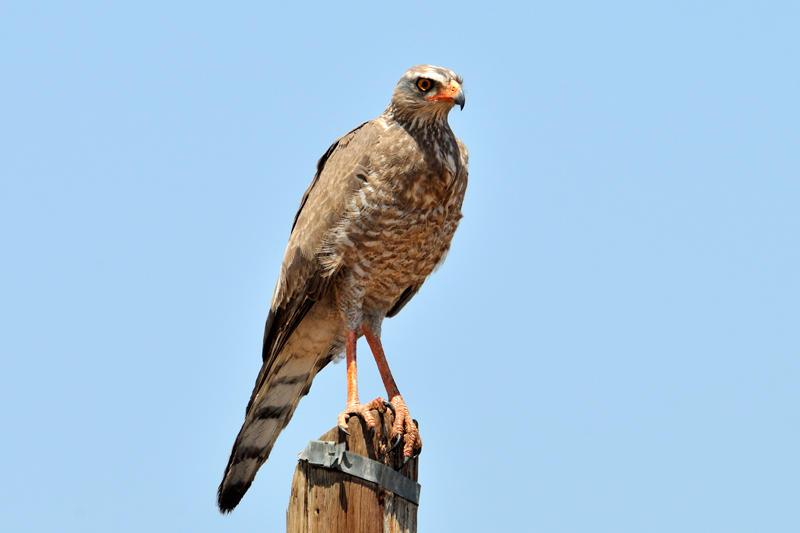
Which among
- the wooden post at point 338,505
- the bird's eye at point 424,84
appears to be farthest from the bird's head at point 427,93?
the wooden post at point 338,505

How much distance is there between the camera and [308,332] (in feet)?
19.9

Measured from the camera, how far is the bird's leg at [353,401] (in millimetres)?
4586

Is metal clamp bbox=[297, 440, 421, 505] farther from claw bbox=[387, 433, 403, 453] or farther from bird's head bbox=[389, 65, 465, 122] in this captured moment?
bird's head bbox=[389, 65, 465, 122]

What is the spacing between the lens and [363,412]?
463 centimetres

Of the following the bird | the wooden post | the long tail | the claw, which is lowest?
the wooden post

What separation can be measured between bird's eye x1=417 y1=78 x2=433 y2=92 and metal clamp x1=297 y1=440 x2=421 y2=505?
7.29ft

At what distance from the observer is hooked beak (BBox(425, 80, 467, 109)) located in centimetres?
554

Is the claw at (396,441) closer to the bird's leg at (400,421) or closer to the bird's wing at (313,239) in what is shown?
the bird's leg at (400,421)

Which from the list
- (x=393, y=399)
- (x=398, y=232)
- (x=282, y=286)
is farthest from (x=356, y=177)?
(x=393, y=399)

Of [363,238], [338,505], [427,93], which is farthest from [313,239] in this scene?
[338,505]

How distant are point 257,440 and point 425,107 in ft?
6.86

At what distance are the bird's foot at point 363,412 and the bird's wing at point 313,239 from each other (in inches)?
36.6

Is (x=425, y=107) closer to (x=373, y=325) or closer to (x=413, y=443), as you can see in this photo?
(x=373, y=325)

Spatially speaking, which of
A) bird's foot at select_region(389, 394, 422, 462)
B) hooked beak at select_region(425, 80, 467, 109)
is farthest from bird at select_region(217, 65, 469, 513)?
bird's foot at select_region(389, 394, 422, 462)
